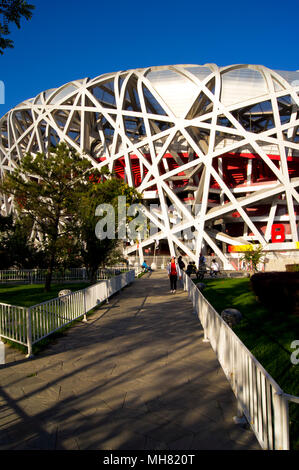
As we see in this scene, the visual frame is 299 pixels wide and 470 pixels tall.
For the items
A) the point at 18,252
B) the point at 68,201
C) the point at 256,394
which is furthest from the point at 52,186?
the point at 256,394

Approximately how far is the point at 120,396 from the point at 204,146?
104 feet

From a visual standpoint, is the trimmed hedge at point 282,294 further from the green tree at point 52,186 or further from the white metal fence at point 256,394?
the green tree at point 52,186

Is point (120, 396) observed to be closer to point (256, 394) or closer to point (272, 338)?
point (256, 394)

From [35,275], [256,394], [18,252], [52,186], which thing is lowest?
[256,394]

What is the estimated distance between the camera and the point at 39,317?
706cm

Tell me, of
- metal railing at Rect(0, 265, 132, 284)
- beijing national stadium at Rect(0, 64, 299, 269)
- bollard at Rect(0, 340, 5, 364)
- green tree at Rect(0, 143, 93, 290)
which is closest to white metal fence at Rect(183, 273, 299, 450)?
bollard at Rect(0, 340, 5, 364)

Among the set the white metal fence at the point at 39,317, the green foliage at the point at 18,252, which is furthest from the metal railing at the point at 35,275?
the white metal fence at the point at 39,317

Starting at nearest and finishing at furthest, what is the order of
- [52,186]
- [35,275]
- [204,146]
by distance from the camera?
[52,186]
[35,275]
[204,146]

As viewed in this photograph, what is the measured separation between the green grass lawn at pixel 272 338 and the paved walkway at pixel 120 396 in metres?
0.93

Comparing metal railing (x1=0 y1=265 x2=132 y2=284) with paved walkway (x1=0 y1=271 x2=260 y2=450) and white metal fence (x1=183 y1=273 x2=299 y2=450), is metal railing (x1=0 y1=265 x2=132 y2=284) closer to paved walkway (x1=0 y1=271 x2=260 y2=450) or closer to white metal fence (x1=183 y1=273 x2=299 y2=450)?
paved walkway (x1=0 y1=271 x2=260 y2=450)

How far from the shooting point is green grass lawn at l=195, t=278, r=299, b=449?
16.6 feet

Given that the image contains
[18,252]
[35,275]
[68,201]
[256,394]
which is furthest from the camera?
[18,252]

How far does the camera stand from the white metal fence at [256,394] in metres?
2.70

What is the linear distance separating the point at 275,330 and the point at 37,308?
556 cm
